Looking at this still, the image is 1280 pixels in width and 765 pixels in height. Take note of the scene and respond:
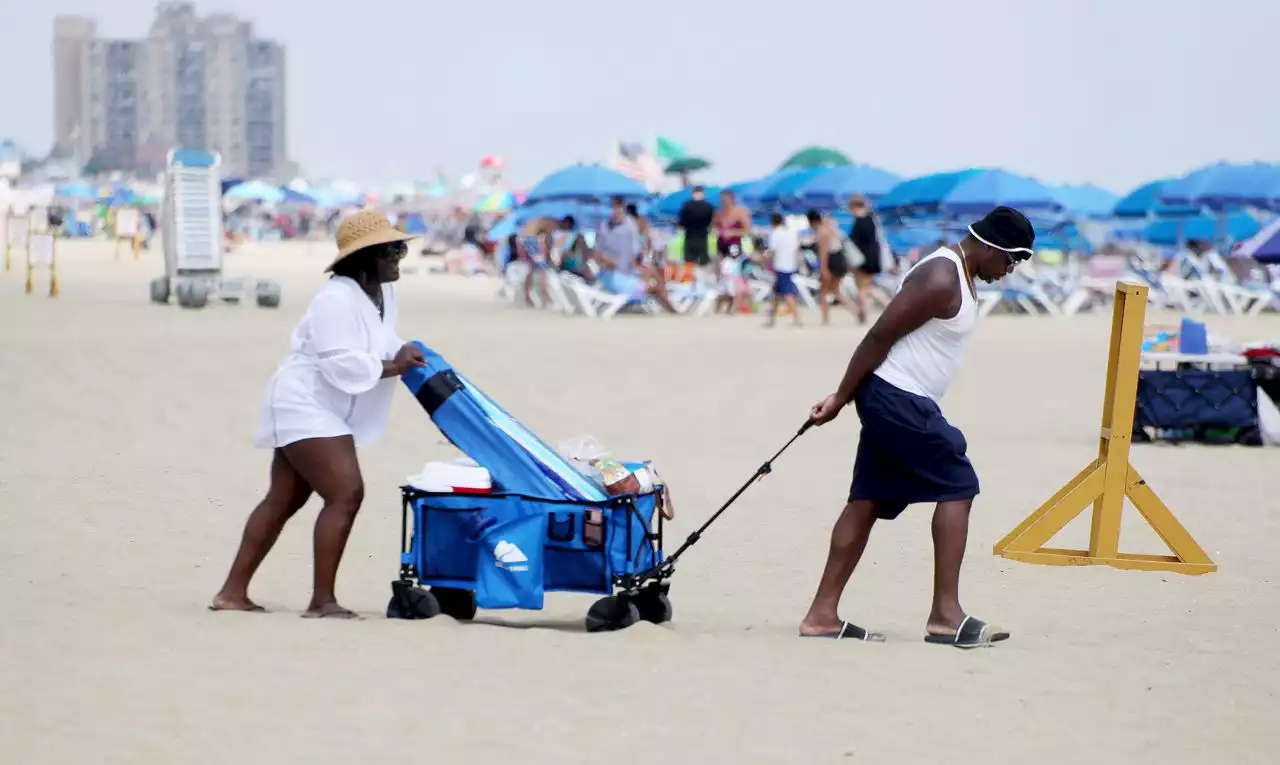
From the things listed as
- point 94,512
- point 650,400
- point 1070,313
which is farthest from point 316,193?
point 94,512

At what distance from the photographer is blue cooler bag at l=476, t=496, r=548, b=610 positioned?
5887 millimetres

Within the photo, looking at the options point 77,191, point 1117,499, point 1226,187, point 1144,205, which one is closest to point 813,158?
point 1144,205

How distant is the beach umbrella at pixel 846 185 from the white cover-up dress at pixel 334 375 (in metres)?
28.4

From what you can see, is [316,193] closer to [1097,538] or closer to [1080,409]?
[1080,409]

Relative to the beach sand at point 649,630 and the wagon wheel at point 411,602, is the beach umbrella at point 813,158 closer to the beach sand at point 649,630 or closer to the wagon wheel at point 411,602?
the beach sand at point 649,630

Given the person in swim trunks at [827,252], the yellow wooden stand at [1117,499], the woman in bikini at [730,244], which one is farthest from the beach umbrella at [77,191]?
the yellow wooden stand at [1117,499]

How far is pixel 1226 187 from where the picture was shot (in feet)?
102

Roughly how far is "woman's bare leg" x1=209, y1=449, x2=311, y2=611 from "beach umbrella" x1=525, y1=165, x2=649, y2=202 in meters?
23.4

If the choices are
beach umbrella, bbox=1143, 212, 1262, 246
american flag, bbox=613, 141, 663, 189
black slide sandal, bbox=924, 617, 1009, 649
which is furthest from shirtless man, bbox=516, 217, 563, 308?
american flag, bbox=613, 141, 663, 189

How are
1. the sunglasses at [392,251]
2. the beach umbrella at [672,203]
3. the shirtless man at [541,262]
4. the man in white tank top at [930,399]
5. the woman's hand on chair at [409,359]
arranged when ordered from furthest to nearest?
1. the beach umbrella at [672,203]
2. the shirtless man at [541,262]
3. the sunglasses at [392,251]
4. the woman's hand on chair at [409,359]
5. the man in white tank top at [930,399]

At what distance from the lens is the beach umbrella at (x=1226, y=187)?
30703 millimetres

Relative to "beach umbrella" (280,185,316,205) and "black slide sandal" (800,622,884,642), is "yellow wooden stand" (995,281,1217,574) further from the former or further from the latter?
"beach umbrella" (280,185,316,205)

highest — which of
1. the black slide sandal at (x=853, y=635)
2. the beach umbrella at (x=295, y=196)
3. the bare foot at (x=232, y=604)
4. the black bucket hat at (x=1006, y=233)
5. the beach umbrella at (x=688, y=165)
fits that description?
the beach umbrella at (x=688, y=165)

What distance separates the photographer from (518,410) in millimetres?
12891
